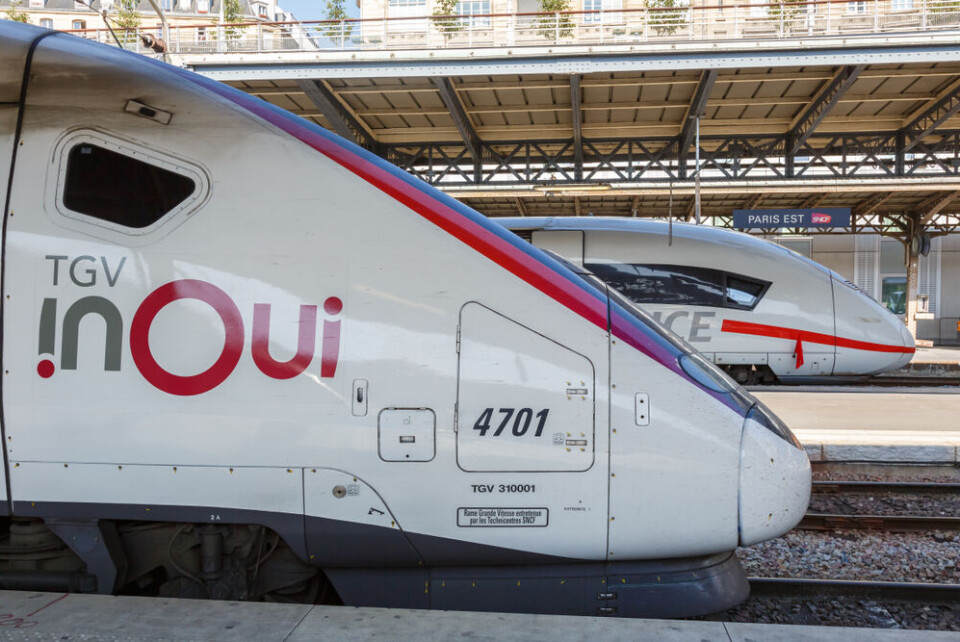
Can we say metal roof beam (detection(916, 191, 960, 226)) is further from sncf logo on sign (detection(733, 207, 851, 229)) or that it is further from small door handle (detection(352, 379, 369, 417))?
small door handle (detection(352, 379, 369, 417))

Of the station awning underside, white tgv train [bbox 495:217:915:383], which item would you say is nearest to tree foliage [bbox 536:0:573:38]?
the station awning underside

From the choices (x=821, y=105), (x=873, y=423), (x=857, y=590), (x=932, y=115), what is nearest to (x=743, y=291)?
(x=873, y=423)

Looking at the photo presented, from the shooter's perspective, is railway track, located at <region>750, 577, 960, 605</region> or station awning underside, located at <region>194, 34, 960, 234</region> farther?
station awning underside, located at <region>194, 34, 960, 234</region>

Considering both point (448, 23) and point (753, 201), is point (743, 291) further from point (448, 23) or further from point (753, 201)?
point (753, 201)

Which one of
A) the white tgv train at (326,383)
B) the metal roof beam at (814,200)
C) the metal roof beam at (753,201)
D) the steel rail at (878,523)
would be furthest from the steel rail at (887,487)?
the metal roof beam at (814,200)

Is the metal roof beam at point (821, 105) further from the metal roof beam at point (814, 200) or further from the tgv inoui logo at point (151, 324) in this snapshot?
the tgv inoui logo at point (151, 324)

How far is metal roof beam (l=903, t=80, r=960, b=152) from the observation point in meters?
17.1

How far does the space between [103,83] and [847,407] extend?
8755 millimetres

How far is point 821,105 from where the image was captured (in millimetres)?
17656

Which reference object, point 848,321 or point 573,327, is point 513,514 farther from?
point 848,321

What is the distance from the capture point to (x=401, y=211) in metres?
2.92

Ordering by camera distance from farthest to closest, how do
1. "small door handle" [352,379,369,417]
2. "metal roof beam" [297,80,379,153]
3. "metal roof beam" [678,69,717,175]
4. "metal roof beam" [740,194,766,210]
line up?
"metal roof beam" [740,194,766,210], "metal roof beam" [297,80,379,153], "metal roof beam" [678,69,717,175], "small door handle" [352,379,369,417]

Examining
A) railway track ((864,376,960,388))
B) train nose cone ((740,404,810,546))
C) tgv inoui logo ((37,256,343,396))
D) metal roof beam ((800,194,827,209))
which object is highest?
metal roof beam ((800,194,827,209))

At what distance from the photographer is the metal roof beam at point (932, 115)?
56.1 feet
